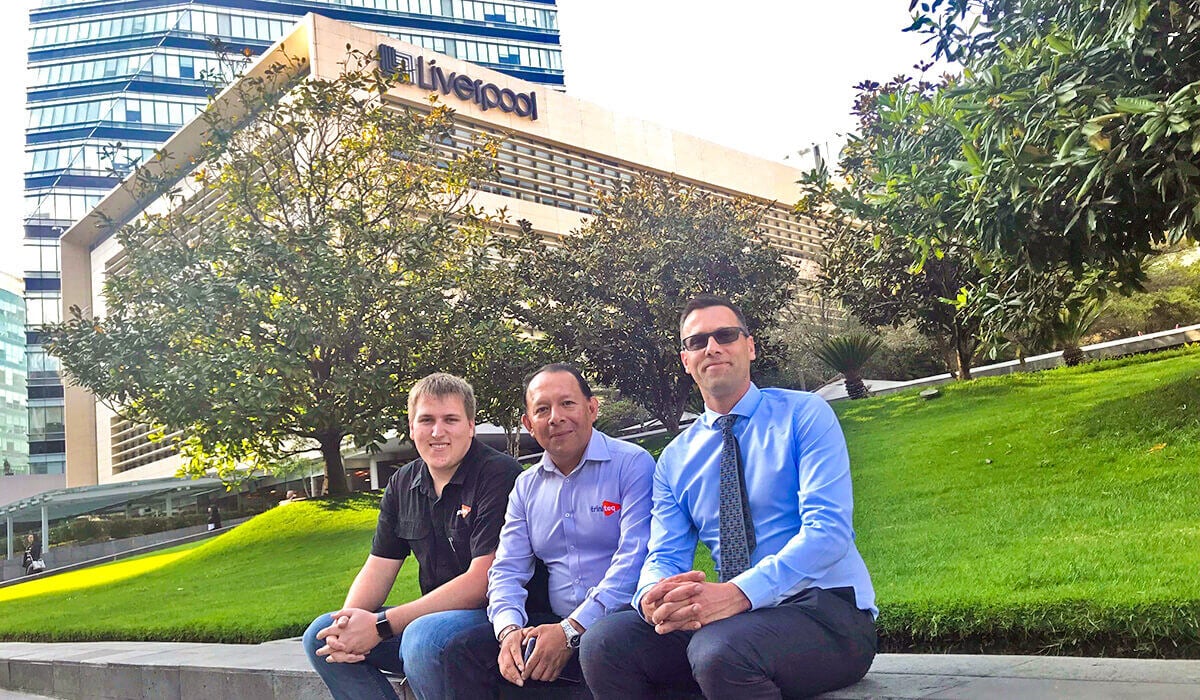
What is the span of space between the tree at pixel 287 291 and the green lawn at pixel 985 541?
2.12 metres

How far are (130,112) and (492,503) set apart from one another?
2677 inches

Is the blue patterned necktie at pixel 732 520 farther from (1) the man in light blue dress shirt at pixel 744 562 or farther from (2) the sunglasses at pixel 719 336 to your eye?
(2) the sunglasses at pixel 719 336

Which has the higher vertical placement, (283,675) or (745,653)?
(745,653)

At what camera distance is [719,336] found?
3105 mm

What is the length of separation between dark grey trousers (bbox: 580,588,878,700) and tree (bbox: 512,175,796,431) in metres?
15.2

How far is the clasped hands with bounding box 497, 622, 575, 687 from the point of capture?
118 inches

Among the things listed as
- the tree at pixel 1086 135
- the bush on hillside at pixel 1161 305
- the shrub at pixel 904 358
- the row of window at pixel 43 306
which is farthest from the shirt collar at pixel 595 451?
the row of window at pixel 43 306

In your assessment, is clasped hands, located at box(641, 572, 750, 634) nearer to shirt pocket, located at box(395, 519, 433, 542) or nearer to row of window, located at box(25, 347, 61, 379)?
shirt pocket, located at box(395, 519, 433, 542)

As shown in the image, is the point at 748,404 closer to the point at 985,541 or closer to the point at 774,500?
the point at 774,500

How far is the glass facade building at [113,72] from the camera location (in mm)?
58750

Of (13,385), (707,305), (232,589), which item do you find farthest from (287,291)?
(13,385)

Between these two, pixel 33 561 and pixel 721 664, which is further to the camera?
pixel 33 561

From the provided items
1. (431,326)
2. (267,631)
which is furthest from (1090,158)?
(431,326)

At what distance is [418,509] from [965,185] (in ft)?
14.7
